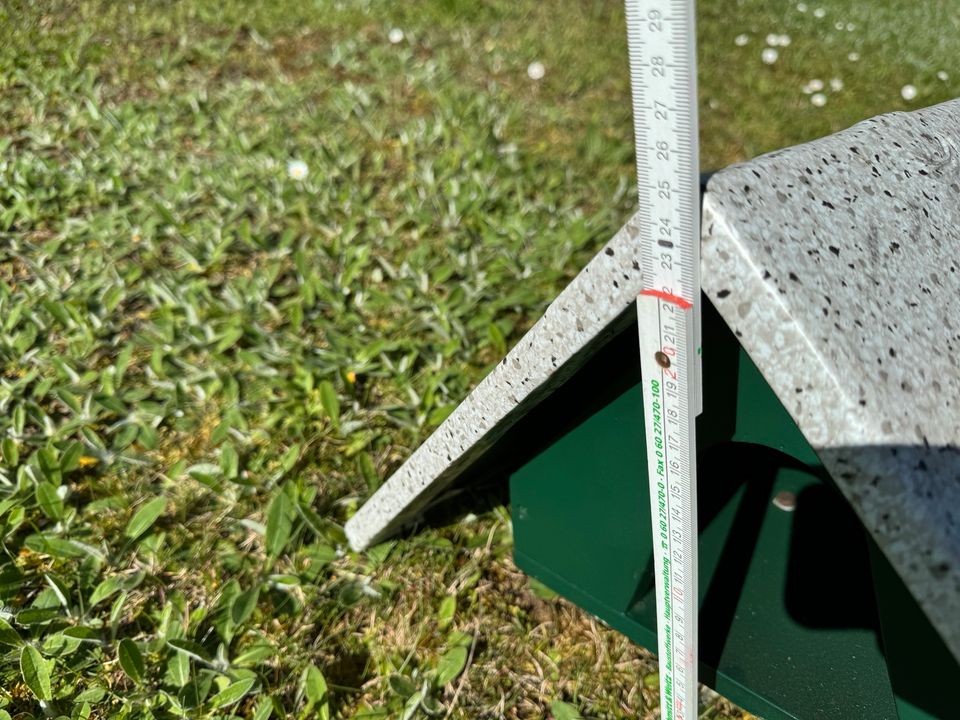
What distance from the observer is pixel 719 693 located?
1.88m

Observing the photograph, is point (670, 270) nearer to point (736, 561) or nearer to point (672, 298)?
point (672, 298)

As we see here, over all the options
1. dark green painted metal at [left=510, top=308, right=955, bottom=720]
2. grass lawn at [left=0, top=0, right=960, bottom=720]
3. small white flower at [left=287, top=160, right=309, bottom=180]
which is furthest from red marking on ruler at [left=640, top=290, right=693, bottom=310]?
small white flower at [left=287, top=160, right=309, bottom=180]

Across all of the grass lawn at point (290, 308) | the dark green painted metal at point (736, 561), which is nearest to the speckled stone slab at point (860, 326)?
the dark green painted metal at point (736, 561)

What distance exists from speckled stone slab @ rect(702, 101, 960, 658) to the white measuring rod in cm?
5

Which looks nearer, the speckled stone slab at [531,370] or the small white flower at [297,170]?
the speckled stone slab at [531,370]

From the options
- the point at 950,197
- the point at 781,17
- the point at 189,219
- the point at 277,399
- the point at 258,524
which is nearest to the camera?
the point at 950,197

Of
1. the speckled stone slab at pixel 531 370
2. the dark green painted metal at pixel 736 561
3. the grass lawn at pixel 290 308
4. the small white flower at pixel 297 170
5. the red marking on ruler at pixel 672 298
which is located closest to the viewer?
the red marking on ruler at pixel 672 298

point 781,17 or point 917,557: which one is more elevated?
point 917,557

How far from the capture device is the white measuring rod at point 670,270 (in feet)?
3.33

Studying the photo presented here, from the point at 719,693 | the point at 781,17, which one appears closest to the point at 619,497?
the point at 719,693

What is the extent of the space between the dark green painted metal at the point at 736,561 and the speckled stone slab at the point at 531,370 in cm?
20

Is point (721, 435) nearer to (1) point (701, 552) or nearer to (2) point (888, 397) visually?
(2) point (888, 397)

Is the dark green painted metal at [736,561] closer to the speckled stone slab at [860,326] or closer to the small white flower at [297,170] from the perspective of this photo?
the speckled stone slab at [860,326]

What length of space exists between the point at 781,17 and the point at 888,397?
18.2 feet
